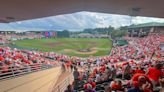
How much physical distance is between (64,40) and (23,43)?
17.8 ft

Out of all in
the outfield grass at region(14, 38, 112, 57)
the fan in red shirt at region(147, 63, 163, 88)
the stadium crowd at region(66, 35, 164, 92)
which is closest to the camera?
the stadium crowd at region(66, 35, 164, 92)

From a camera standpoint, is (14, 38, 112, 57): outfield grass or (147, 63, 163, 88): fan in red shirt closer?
(147, 63, 163, 88): fan in red shirt

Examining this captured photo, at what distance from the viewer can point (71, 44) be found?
3077 cm

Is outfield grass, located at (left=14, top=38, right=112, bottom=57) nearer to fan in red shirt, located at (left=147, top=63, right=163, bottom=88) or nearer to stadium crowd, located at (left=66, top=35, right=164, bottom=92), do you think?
stadium crowd, located at (left=66, top=35, right=164, bottom=92)

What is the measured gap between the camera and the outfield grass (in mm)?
27578

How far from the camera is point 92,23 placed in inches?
1340

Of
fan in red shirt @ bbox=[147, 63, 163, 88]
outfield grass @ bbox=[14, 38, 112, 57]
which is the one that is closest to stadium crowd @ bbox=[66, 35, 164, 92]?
fan in red shirt @ bbox=[147, 63, 163, 88]

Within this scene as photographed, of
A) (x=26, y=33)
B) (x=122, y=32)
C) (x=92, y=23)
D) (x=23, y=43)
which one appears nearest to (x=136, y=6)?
(x=122, y=32)

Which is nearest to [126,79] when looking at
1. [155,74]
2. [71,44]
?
[155,74]

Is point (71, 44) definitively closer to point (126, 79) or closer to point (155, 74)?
point (126, 79)

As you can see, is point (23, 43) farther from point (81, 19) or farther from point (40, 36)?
point (81, 19)

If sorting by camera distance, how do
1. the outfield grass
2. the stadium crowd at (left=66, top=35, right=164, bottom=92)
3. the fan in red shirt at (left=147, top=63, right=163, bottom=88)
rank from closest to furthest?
the stadium crowd at (left=66, top=35, right=164, bottom=92), the fan in red shirt at (left=147, top=63, right=163, bottom=88), the outfield grass

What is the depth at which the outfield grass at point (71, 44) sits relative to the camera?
2758 centimetres

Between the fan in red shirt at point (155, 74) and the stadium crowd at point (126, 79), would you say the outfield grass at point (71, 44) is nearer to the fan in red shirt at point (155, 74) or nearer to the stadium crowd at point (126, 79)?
the stadium crowd at point (126, 79)
